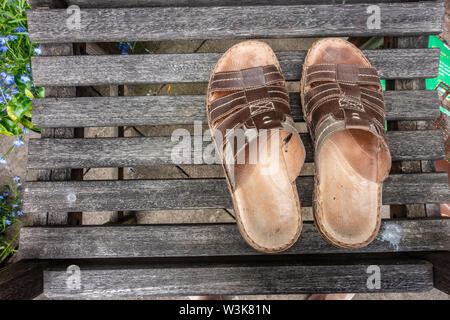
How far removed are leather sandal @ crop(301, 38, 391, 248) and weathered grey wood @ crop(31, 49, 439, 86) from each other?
0.18m

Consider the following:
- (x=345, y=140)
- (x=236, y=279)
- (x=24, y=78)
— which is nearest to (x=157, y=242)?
(x=236, y=279)

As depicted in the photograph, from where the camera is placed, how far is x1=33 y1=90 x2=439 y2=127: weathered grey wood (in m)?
1.18

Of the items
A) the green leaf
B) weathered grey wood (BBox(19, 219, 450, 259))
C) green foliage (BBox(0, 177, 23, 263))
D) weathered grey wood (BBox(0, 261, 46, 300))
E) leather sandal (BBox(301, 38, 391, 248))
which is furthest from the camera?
green foliage (BBox(0, 177, 23, 263))

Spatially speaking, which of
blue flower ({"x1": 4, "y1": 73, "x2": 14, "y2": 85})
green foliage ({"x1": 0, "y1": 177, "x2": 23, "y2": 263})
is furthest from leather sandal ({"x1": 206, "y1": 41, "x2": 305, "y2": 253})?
green foliage ({"x1": 0, "y1": 177, "x2": 23, "y2": 263})

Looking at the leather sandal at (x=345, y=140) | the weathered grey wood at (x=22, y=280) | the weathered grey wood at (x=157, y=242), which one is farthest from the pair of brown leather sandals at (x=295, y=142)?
the weathered grey wood at (x=22, y=280)

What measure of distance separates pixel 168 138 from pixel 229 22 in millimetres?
577

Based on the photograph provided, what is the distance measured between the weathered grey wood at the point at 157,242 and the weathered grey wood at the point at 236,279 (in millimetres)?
69

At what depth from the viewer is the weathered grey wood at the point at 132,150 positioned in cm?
117

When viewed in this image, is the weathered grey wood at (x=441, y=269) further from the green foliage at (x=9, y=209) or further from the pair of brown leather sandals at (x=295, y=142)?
the green foliage at (x=9, y=209)

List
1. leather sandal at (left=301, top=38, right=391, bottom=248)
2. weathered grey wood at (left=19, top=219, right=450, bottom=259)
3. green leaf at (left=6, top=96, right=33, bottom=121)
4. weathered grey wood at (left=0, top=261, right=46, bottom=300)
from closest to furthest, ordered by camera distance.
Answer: weathered grey wood at (left=0, top=261, right=46, bottom=300) < leather sandal at (left=301, top=38, right=391, bottom=248) < weathered grey wood at (left=19, top=219, right=450, bottom=259) < green leaf at (left=6, top=96, right=33, bottom=121)

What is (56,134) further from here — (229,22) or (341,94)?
(341,94)

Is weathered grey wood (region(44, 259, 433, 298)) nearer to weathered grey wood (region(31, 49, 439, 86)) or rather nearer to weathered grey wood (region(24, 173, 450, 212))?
weathered grey wood (region(24, 173, 450, 212))
